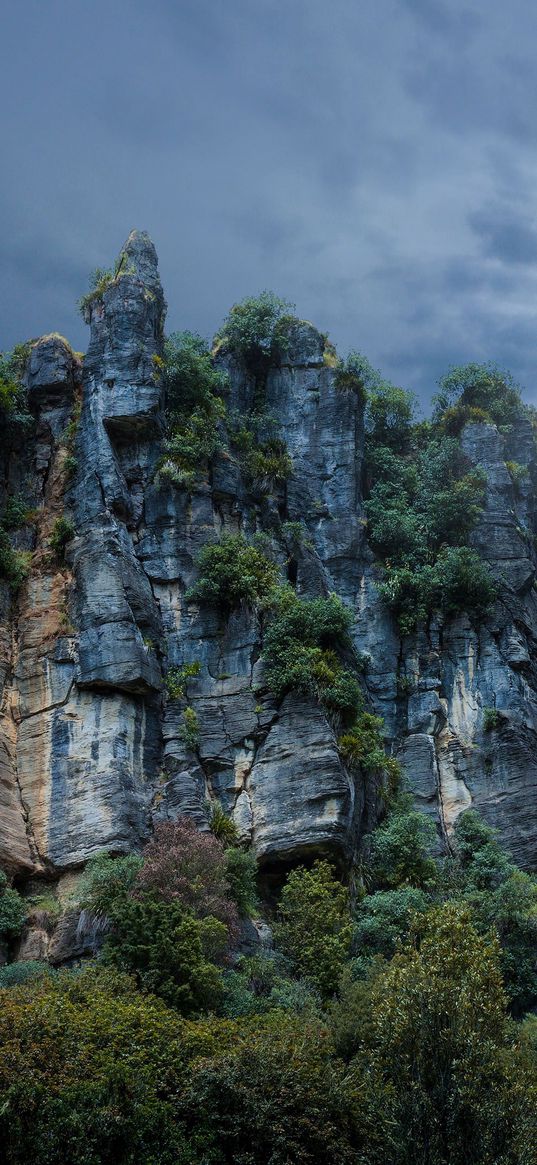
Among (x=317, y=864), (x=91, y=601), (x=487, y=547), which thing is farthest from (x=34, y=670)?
(x=487, y=547)

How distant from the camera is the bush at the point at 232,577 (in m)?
34.8

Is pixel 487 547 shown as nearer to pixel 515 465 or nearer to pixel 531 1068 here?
pixel 515 465

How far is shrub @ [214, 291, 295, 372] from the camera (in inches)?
1757

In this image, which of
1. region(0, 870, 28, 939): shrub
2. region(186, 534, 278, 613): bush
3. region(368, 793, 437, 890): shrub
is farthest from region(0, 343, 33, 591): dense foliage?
region(368, 793, 437, 890): shrub

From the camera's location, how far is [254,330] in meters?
44.7

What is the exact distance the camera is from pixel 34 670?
32594 mm

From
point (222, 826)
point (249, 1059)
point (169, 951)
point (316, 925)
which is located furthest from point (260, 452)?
point (249, 1059)

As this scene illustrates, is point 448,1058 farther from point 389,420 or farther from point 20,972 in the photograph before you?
point 389,420

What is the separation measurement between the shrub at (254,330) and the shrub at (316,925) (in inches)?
863

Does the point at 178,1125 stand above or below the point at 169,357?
below

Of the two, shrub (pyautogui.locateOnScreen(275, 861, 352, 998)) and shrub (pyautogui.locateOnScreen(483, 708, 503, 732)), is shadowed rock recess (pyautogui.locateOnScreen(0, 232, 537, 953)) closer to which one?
shrub (pyautogui.locateOnScreen(483, 708, 503, 732))

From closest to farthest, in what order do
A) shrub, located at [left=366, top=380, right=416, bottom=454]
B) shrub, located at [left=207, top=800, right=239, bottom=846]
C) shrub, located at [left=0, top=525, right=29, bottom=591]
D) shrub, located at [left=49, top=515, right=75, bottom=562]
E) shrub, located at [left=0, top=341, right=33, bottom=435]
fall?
1. shrub, located at [left=207, top=800, right=239, bottom=846]
2. shrub, located at [left=0, top=525, right=29, bottom=591]
3. shrub, located at [left=49, top=515, right=75, bottom=562]
4. shrub, located at [left=0, top=341, right=33, bottom=435]
5. shrub, located at [left=366, top=380, right=416, bottom=454]

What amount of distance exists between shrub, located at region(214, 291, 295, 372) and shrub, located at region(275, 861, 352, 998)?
21927 mm

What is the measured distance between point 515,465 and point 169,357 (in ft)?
45.0
